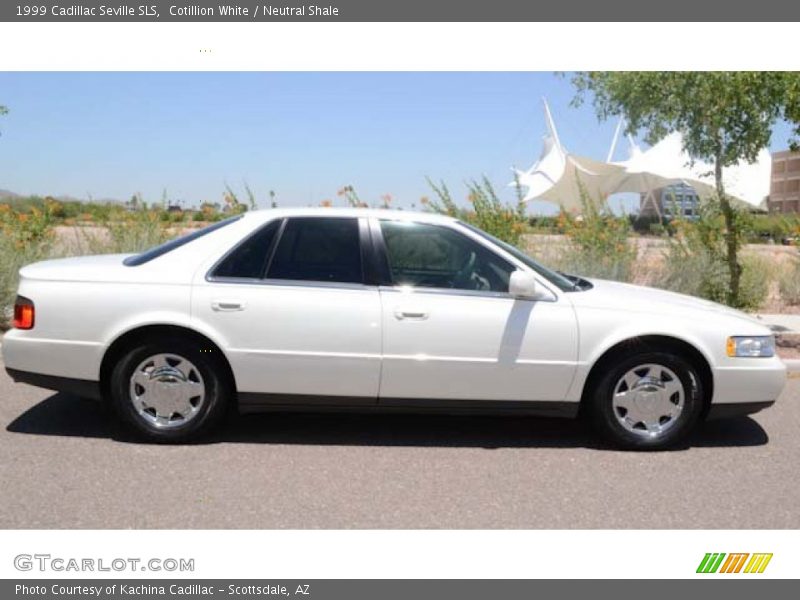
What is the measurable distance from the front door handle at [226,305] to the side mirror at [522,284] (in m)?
1.71

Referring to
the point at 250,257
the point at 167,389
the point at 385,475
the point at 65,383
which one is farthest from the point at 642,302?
the point at 65,383

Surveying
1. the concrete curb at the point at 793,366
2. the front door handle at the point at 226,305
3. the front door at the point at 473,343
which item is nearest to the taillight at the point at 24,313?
the front door handle at the point at 226,305

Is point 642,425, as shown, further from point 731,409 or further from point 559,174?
point 559,174

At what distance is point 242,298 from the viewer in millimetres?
4680

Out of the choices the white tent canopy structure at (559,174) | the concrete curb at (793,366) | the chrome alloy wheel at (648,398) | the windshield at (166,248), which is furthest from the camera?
the white tent canopy structure at (559,174)

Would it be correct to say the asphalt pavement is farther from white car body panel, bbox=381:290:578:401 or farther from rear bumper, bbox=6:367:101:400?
white car body panel, bbox=381:290:578:401

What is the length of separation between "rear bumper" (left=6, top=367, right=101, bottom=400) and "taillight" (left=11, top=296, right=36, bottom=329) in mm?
306

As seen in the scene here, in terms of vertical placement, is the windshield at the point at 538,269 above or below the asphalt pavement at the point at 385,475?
above

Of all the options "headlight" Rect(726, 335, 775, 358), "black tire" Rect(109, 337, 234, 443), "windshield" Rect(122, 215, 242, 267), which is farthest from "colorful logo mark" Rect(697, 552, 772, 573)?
"windshield" Rect(122, 215, 242, 267)

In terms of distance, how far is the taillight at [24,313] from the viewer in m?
4.73

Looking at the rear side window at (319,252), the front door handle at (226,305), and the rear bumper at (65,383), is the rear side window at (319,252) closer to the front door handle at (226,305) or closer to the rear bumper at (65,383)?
the front door handle at (226,305)

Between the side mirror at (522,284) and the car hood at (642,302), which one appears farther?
the car hood at (642,302)

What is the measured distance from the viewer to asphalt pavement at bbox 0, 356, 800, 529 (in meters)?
3.79

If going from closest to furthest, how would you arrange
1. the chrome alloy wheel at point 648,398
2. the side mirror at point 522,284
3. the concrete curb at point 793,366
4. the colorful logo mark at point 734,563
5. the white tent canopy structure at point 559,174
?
the colorful logo mark at point 734,563 < the side mirror at point 522,284 < the chrome alloy wheel at point 648,398 < the concrete curb at point 793,366 < the white tent canopy structure at point 559,174
